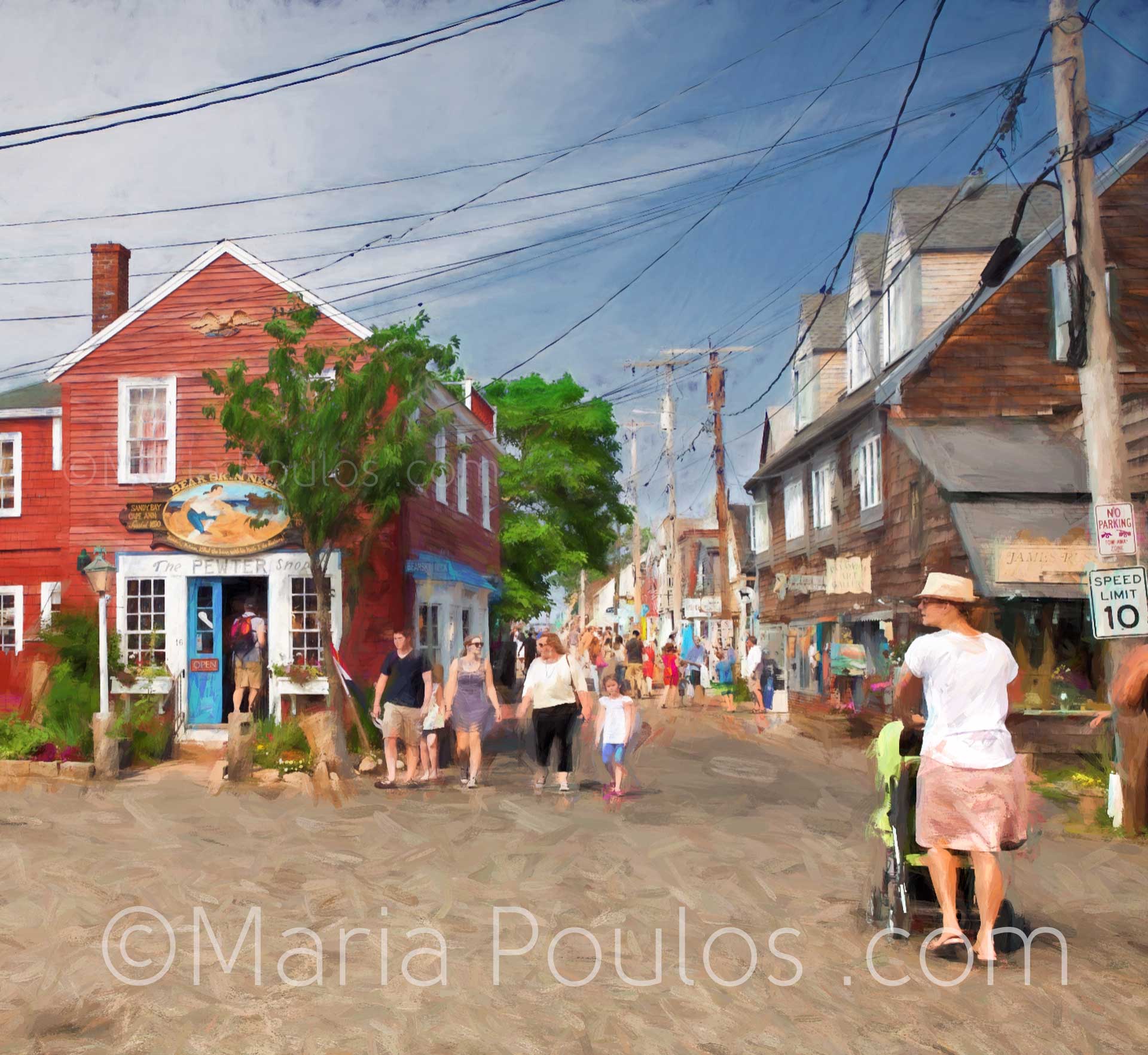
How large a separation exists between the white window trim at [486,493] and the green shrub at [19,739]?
1373 centimetres

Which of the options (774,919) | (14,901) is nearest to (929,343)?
(774,919)

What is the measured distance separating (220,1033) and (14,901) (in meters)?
3.42

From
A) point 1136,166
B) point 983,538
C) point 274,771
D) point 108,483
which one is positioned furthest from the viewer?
point 108,483

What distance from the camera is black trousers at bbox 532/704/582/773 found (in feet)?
45.1

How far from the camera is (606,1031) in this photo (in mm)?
5477

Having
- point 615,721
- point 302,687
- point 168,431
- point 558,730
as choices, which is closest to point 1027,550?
Result: point 615,721

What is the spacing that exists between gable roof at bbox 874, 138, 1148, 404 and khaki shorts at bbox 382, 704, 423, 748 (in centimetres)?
1020

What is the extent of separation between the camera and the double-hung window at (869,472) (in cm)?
2336

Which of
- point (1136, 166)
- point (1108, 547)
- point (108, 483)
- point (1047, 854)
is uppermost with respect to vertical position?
point (1136, 166)

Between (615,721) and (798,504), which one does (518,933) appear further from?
(798,504)

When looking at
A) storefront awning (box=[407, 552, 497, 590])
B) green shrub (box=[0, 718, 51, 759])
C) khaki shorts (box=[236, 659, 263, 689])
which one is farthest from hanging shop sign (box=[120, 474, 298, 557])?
green shrub (box=[0, 718, 51, 759])

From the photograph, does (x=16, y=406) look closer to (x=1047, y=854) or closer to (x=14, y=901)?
(x=14, y=901)

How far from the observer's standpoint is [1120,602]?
11.1m

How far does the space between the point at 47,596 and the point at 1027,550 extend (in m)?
15.8
